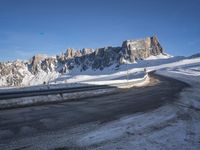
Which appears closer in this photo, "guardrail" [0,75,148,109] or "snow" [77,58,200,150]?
"snow" [77,58,200,150]

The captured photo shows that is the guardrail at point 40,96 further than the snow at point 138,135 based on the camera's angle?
Yes

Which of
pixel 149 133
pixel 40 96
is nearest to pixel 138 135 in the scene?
pixel 149 133

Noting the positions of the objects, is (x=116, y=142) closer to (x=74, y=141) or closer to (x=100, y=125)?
(x=74, y=141)

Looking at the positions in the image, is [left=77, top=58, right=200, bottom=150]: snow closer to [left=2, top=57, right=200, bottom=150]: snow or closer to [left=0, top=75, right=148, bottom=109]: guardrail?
[left=2, top=57, right=200, bottom=150]: snow

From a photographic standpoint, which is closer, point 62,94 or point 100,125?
point 100,125

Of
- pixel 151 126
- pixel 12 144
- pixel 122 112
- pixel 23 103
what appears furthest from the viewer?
pixel 23 103

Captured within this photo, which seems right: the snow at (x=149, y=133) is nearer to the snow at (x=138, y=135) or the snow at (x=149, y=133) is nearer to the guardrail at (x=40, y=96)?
the snow at (x=138, y=135)

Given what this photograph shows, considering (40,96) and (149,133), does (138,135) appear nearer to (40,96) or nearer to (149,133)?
(149,133)

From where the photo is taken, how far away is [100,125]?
31.0 ft

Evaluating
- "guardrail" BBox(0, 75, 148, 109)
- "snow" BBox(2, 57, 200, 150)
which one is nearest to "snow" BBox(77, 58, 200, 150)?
"snow" BBox(2, 57, 200, 150)

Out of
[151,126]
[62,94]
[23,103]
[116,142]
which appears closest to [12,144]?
[116,142]

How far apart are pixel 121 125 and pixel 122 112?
2736 mm

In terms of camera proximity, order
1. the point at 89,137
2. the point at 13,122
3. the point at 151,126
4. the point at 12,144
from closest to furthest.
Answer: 1. the point at 12,144
2. the point at 89,137
3. the point at 151,126
4. the point at 13,122

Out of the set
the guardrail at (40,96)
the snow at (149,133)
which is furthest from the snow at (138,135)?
the guardrail at (40,96)
